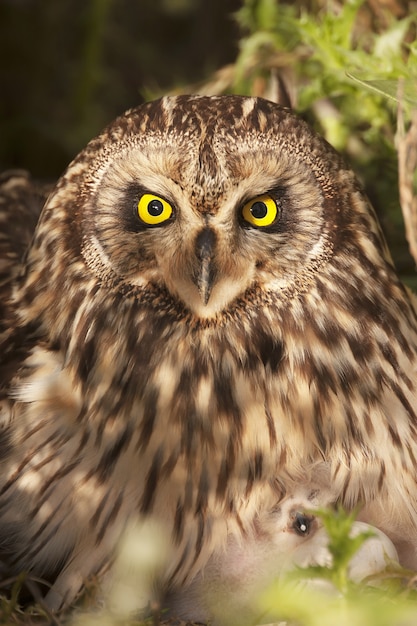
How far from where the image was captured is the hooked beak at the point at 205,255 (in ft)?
5.86

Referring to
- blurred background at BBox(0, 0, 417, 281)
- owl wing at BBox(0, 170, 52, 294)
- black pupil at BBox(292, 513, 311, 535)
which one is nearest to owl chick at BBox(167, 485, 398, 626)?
black pupil at BBox(292, 513, 311, 535)

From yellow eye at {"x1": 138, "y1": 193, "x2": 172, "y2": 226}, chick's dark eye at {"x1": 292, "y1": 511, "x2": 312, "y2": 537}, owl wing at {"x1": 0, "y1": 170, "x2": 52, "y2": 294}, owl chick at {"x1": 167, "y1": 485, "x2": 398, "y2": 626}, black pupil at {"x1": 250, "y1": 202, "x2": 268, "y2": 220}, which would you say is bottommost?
owl chick at {"x1": 167, "y1": 485, "x2": 398, "y2": 626}

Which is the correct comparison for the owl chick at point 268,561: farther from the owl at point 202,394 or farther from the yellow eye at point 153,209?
the yellow eye at point 153,209

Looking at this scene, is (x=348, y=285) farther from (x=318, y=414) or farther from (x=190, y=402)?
(x=190, y=402)

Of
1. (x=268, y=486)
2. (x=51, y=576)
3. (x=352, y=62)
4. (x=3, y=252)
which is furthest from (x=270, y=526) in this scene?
(x=352, y=62)

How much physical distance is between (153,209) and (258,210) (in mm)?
182

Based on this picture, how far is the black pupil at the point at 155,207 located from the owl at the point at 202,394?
0.06 m

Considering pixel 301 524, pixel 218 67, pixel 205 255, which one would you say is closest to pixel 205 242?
pixel 205 255

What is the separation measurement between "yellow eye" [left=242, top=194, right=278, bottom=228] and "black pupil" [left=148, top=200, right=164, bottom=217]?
0.14m

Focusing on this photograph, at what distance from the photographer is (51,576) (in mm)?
1995

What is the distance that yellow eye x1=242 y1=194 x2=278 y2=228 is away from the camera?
1.83m

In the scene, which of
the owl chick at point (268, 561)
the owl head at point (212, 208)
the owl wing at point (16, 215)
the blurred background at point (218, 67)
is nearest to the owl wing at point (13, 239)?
the owl wing at point (16, 215)

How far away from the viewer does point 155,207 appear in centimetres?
182

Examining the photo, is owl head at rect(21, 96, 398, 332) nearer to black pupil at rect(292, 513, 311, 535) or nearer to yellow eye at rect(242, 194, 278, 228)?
yellow eye at rect(242, 194, 278, 228)
